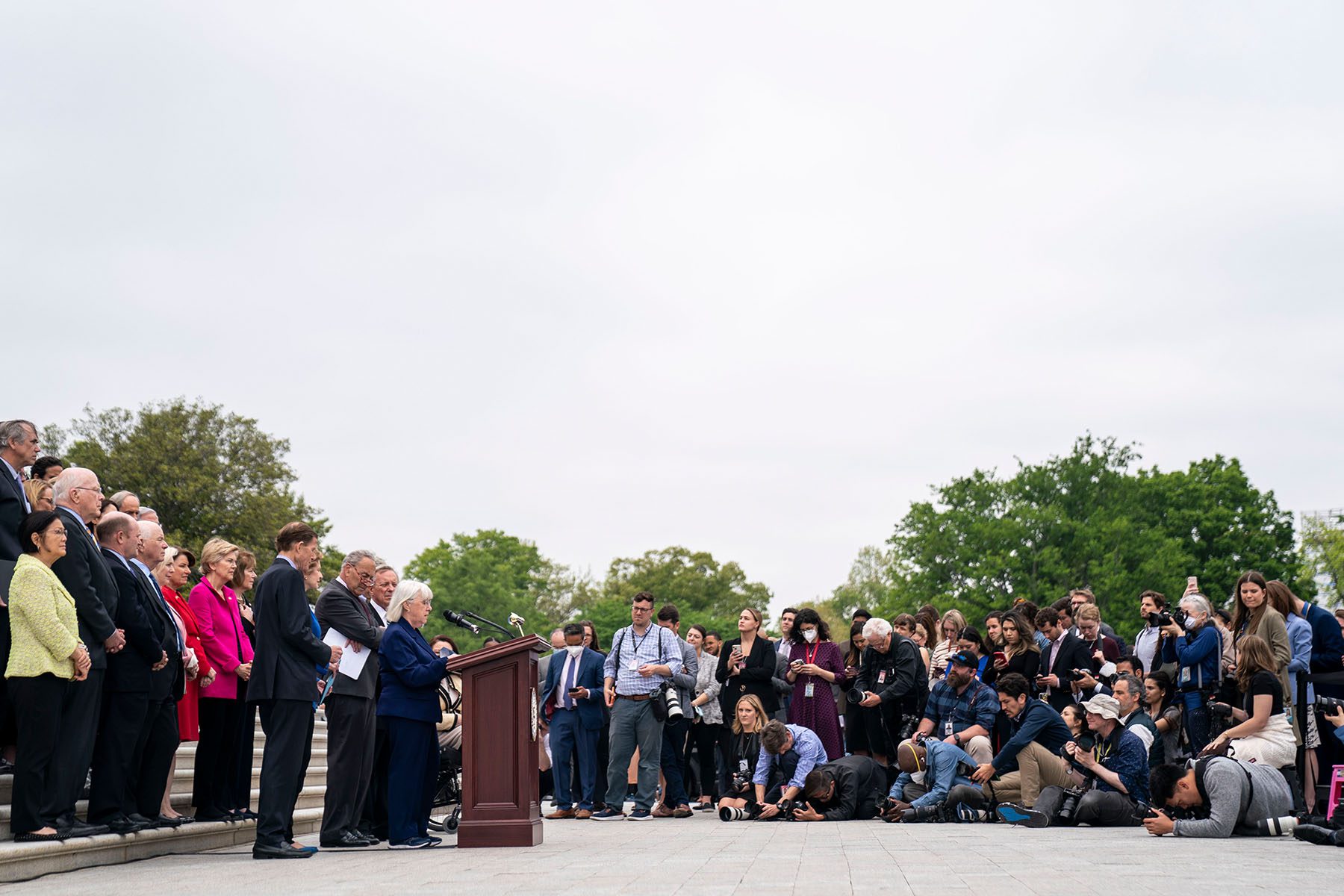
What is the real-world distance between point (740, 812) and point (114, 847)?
6.65m

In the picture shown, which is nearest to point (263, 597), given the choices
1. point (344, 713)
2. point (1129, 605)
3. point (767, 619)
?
point (344, 713)

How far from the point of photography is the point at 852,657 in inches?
579

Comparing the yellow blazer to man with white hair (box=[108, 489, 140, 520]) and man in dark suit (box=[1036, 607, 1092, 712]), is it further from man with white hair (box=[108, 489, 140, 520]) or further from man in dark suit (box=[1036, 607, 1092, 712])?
man in dark suit (box=[1036, 607, 1092, 712])

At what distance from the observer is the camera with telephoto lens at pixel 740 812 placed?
12961 mm

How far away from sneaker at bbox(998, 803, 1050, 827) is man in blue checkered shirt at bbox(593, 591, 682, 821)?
11.3 feet

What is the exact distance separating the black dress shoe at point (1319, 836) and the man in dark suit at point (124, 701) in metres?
7.39

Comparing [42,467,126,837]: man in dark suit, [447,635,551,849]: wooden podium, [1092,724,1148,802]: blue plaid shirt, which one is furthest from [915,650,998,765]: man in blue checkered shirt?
[42,467,126,837]: man in dark suit

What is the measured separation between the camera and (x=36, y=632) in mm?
7395

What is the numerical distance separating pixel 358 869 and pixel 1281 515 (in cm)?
5240

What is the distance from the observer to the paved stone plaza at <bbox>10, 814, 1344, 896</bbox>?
609 cm

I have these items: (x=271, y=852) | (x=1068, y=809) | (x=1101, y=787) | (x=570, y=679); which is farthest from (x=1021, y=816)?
(x=271, y=852)

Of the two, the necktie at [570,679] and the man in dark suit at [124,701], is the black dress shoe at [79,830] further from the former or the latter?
the necktie at [570,679]

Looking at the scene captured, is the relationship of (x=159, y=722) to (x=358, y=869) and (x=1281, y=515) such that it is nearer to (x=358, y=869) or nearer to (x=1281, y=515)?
(x=358, y=869)

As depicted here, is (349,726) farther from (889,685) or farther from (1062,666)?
(1062,666)
